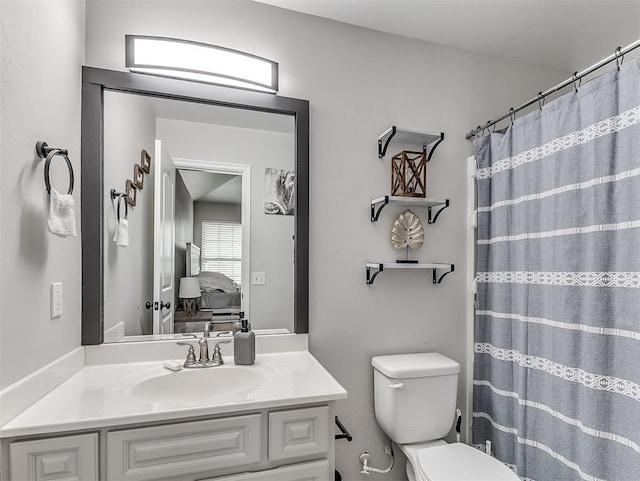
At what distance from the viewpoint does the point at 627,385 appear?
1239mm

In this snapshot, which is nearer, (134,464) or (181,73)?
(134,464)

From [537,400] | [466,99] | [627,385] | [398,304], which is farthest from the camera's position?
[466,99]

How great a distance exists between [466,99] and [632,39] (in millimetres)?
905

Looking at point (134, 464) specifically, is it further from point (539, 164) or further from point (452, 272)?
point (539, 164)

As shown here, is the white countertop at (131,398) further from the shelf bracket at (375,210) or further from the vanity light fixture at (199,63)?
the vanity light fixture at (199,63)

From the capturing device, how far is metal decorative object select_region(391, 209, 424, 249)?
1862 millimetres

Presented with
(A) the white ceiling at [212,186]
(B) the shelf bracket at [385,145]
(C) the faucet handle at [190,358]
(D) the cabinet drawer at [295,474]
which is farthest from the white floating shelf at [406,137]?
Result: (D) the cabinet drawer at [295,474]

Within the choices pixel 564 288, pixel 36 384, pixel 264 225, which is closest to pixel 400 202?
pixel 264 225

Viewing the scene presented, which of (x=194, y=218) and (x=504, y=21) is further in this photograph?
(x=504, y=21)

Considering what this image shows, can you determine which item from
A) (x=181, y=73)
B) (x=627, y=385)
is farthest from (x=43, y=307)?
(x=627, y=385)

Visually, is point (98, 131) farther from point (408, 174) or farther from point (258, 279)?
point (408, 174)

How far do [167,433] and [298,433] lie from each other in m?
0.39

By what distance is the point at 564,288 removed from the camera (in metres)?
1.47

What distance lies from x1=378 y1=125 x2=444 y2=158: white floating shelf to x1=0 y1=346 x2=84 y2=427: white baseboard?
1559 millimetres
